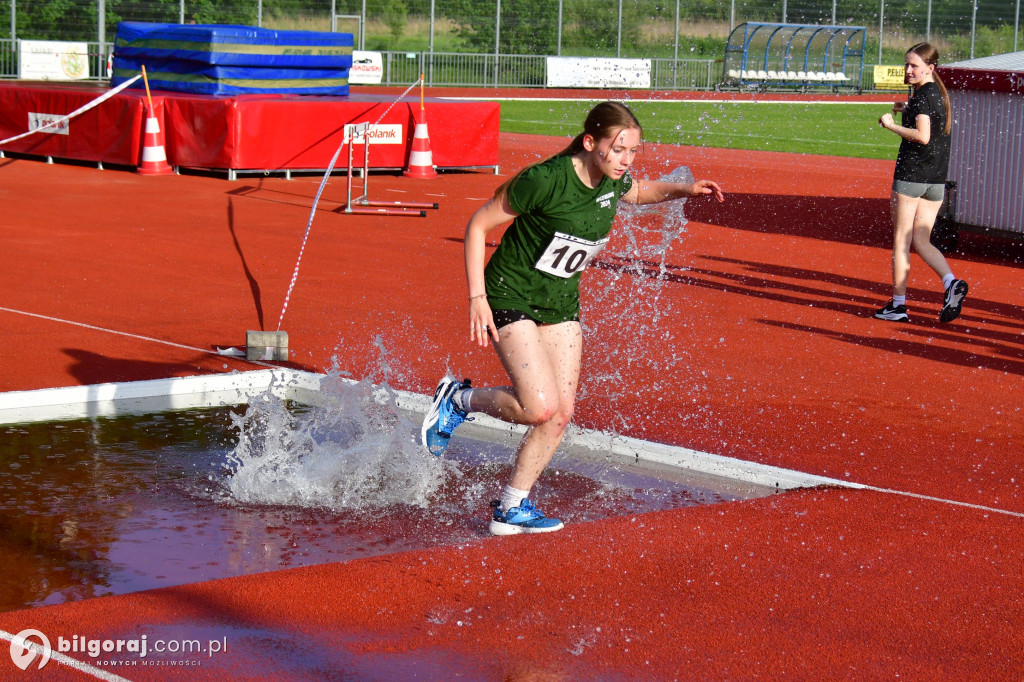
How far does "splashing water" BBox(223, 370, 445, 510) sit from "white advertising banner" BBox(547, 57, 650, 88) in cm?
4201

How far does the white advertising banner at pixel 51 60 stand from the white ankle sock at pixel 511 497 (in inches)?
1379

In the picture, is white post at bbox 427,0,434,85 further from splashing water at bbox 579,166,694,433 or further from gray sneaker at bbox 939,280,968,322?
gray sneaker at bbox 939,280,968,322

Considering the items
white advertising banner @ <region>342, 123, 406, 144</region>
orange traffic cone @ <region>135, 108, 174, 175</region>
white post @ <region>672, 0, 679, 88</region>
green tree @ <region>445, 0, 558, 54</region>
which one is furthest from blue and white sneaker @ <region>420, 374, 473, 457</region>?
white post @ <region>672, 0, 679, 88</region>

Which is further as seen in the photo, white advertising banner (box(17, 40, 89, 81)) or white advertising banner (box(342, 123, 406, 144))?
white advertising banner (box(17, 40, 89, 81))

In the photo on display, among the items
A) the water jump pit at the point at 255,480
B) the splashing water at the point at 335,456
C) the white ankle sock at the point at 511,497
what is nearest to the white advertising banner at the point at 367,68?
the water jump pit at the point at 255,480

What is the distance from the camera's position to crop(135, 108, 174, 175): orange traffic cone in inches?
747

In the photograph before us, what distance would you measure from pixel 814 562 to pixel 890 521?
2.26ft

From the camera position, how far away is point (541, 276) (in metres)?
5.19

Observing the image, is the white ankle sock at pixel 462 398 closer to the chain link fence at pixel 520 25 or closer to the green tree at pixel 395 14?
the chain link fence at pixel 520 25

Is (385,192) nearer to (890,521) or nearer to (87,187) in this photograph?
(87,187)

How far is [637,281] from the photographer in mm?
11766

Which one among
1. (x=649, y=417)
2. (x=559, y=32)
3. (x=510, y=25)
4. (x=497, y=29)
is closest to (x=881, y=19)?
(x=559, y=32)

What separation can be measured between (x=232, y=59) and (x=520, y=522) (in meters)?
16.1

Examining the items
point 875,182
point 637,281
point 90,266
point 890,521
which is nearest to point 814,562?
point 890,521
